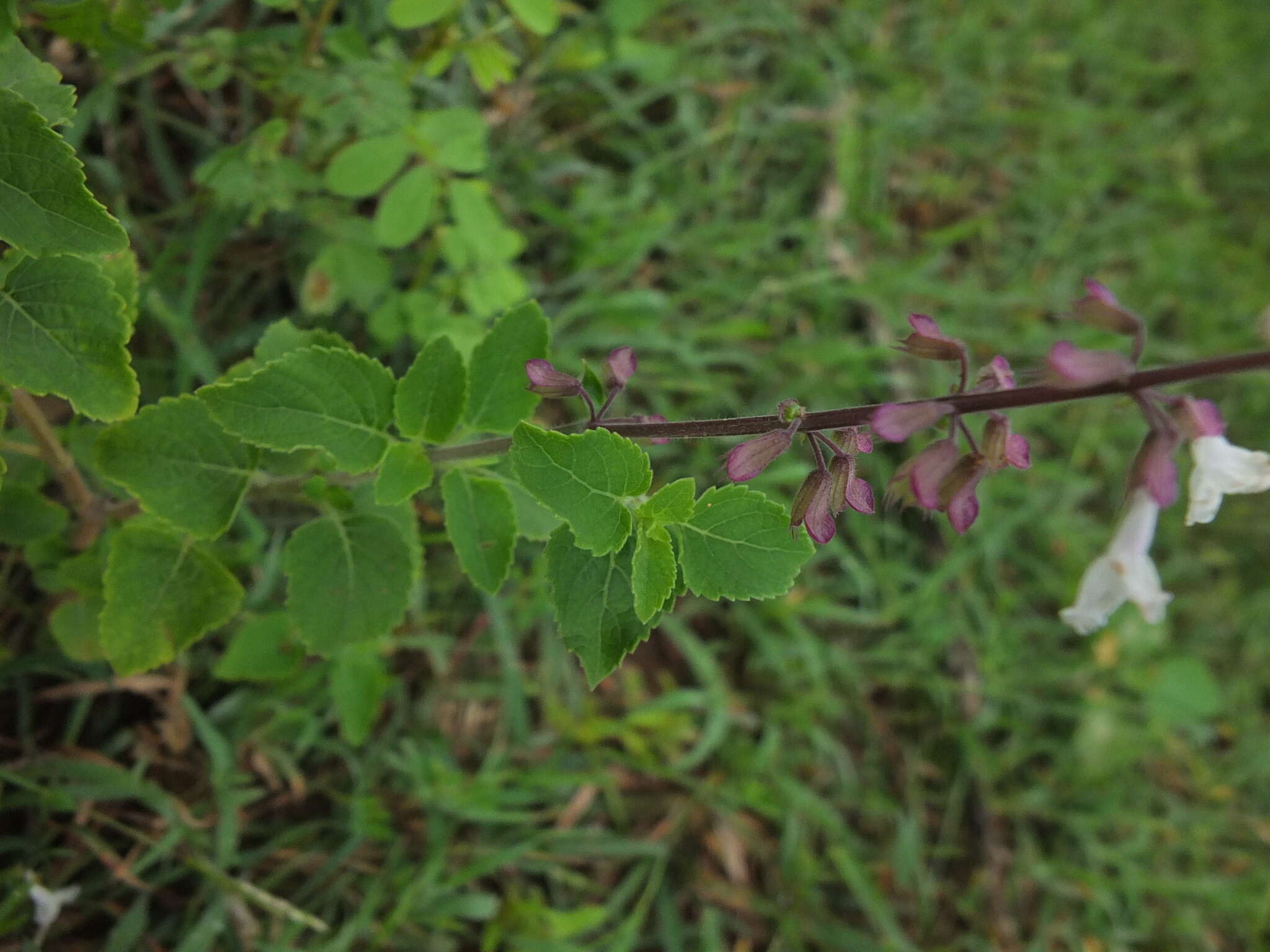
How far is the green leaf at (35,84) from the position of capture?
1.32 m

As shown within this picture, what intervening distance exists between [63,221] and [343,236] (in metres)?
1.12

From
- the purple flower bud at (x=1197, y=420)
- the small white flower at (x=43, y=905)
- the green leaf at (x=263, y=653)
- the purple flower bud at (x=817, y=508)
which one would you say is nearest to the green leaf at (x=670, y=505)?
the purple flower bud at (x=817, y=508)

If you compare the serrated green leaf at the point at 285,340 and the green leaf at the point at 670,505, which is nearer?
the green leaf at the point at 670,505

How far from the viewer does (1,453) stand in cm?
179

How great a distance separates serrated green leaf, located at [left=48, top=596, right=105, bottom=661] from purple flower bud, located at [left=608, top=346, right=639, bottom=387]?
3.78 feet

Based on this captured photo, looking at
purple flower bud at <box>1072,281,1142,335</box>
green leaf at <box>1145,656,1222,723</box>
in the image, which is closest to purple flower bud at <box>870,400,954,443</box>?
purple flower bud at <box>1072,281,1142,335</box>

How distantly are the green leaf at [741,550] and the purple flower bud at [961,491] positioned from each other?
0.71 feet

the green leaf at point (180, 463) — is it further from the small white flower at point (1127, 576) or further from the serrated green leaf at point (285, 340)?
the small white flower at point (1127, 576)

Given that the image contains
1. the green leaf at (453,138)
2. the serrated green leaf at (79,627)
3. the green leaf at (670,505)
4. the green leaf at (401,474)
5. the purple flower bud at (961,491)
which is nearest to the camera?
the purple flower bud at (961,491)

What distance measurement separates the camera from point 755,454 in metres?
1.21

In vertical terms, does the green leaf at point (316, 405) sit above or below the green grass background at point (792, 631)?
above

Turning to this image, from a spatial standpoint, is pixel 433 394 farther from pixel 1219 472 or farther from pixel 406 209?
pixel 1219 472

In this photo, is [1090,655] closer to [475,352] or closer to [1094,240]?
[1094,240]

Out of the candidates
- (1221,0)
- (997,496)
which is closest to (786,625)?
(997,496)
